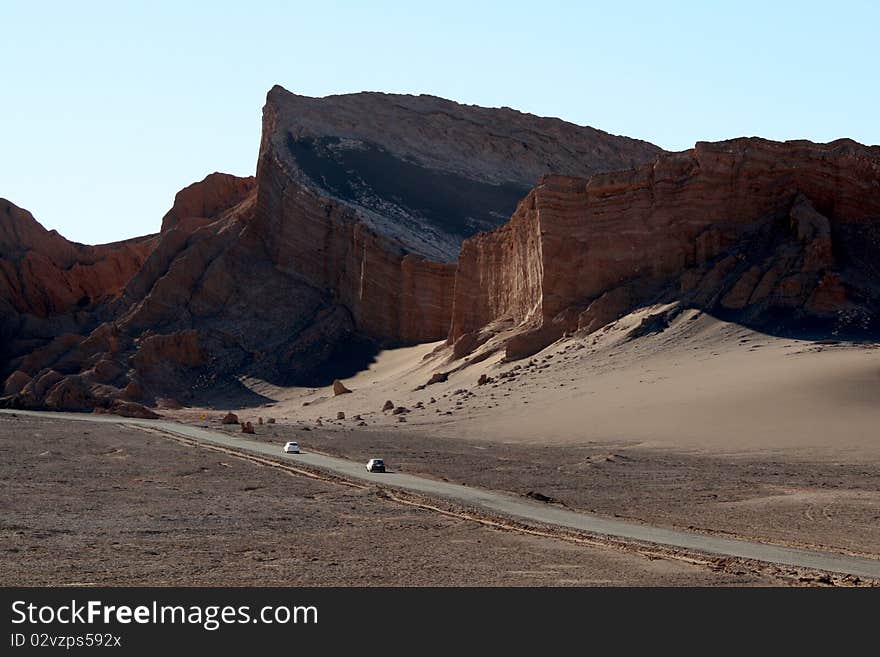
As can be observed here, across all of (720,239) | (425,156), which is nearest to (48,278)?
(425,156)

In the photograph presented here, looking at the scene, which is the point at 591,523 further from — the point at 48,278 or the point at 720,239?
the point at 48,278

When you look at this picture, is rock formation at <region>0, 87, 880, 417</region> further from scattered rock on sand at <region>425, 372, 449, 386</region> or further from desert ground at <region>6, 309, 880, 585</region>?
desert ground at <region>6, 309, 880, 585</region>

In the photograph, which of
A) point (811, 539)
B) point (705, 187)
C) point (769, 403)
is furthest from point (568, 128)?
point (811, 539)

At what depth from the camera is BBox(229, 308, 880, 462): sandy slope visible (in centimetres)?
3077

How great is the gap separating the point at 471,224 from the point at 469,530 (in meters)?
61.2

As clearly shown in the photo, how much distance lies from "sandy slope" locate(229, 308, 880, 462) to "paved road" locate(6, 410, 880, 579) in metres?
8.65

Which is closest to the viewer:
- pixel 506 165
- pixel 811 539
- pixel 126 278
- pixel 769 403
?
pixel 811 539

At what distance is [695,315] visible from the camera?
1650 inches

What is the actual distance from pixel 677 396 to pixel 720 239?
32.4 ft

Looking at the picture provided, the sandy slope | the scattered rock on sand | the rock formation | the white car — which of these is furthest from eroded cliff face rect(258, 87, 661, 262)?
the white car

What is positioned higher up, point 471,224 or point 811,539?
point 471,224

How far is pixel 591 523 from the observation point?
17.6m

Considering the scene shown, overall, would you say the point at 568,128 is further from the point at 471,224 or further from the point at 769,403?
the point at 769,403

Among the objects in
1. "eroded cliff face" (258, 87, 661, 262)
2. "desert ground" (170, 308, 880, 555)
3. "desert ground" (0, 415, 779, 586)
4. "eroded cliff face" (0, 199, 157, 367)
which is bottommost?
"desert ground" (0, 415, 779, 586)
